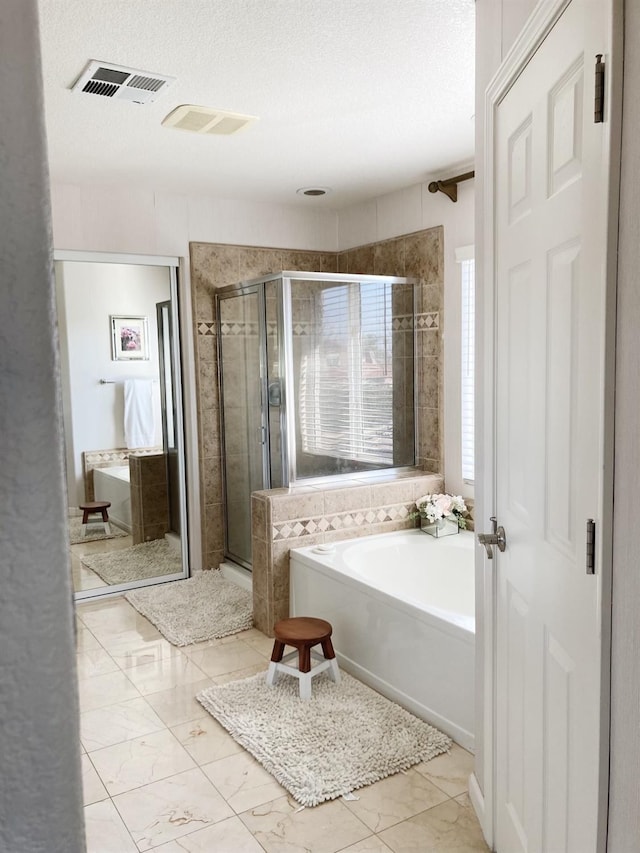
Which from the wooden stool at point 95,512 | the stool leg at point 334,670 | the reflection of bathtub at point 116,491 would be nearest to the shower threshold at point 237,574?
the reflection of bathtub at point 116,491

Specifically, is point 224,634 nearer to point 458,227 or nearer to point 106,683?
point 106,683

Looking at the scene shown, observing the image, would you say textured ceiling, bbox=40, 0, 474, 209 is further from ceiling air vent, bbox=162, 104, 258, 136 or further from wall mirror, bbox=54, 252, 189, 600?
wall mirror, bbox=54, 252, 189, 600

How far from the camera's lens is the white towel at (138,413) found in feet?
14.4

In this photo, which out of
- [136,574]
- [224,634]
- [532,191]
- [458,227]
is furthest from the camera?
[136,574]

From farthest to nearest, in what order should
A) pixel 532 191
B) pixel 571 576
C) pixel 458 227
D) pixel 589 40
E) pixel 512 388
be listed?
1. pixel 458 227
2. pixel 512 388
3. pixel 532 191
4. pixel 571 576
5. pixel 589 40

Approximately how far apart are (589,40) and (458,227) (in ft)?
9.36

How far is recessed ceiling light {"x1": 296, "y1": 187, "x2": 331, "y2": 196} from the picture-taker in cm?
434

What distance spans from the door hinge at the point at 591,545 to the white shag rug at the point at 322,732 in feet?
5.00

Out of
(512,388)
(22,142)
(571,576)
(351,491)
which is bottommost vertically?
(351,491)

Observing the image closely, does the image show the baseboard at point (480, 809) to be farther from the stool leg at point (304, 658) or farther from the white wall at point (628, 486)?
the white wall at point (628, 486)

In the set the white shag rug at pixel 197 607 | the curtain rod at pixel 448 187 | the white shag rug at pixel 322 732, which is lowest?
the white shag rug at pixel 322 732

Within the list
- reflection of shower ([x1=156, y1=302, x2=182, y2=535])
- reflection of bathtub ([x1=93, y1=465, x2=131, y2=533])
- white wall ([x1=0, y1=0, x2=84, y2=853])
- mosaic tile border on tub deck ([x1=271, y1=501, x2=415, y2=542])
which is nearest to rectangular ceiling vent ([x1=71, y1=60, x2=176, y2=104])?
reflection of shower ([x1=156, y1=302, x2=182, y2=535])

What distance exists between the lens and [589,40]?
1.18 meters

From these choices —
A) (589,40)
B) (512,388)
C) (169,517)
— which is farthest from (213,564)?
(589,40)
